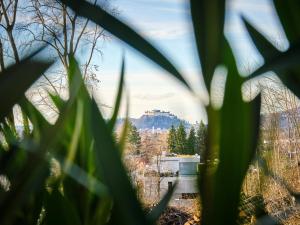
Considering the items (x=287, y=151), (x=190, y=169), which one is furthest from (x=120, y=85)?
(x=287, y=151)

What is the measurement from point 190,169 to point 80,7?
8 cm

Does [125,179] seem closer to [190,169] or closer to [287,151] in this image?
[190,169]

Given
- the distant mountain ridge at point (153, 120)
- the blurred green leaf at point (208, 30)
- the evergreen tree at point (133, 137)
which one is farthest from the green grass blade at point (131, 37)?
the distant mountain ridge at point (153, 120)

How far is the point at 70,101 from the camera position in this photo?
153mm

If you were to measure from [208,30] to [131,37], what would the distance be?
32 millimetres

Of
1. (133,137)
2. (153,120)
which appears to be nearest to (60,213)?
(133,137)

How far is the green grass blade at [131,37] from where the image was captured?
0.58 feet

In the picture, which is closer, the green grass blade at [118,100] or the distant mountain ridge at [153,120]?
the green grass blade at [118,100]

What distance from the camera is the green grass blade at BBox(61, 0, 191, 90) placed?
178 millimetres

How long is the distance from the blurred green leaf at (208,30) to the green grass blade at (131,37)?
0.01m

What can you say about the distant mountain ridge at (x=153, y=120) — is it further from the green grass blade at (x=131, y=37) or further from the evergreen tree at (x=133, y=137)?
the green grass blade at (x=131, y=37)

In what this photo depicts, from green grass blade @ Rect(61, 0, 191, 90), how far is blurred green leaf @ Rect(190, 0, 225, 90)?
0.04ft

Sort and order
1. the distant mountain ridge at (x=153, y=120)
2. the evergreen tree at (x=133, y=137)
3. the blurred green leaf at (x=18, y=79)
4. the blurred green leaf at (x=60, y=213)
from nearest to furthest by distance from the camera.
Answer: the blurred green leaf at (x=18, y=79), the blurred green leaf at (x=60, y=213), the evergreen tree at (x=133, y=137), the distant mountain ridge at (x=153, y=120)

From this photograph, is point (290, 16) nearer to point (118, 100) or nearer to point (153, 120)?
point (118, 100)
